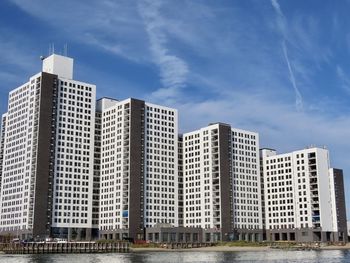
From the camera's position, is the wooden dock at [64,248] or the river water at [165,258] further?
the wooden dock at [64,248]

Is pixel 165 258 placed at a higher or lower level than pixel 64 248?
lower

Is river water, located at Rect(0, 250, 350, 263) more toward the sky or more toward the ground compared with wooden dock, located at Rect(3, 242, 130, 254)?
more toward the ground

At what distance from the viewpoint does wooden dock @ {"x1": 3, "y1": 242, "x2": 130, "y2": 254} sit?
145250 mm

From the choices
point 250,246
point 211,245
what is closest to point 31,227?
point 211,245

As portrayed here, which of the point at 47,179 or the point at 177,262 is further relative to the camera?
the point at 47,179

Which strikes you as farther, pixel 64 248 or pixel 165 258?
pixel 64 248

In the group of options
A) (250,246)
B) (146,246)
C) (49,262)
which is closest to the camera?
Result: (49,262)

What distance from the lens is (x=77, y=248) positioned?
154 meters

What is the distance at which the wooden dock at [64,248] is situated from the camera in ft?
477

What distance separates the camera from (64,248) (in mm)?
152125

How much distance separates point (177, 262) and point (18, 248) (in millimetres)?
65065

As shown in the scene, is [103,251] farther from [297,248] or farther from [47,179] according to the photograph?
[297,248]

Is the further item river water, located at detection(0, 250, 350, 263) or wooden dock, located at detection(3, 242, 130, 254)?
wooden dock, located at detection(3, 242, 130, 254)

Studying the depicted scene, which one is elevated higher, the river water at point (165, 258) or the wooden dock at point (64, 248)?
the wooden dock at point (64, 248)
